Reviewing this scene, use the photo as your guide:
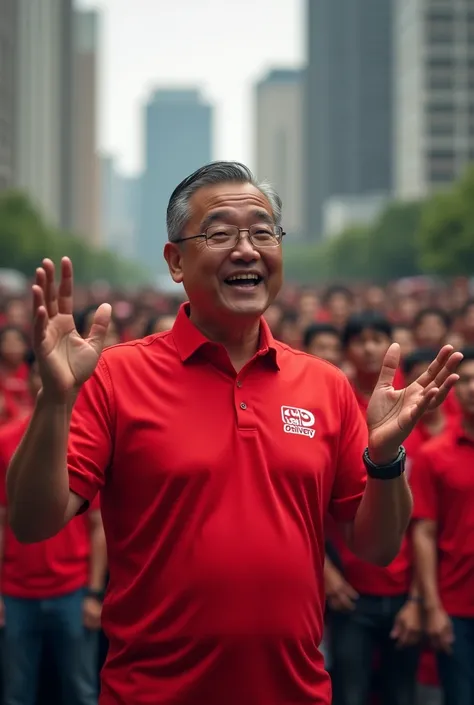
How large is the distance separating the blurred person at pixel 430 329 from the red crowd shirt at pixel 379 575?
4.06 meters

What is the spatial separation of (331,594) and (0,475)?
1614 millimetres

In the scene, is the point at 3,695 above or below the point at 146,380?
below

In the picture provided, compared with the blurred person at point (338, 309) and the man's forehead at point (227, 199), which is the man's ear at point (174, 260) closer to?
the man's forehead at point (227, 199)

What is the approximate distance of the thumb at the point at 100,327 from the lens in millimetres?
2797

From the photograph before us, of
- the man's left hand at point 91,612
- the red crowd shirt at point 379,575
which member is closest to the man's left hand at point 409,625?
the red crowd shirt at point 379,575

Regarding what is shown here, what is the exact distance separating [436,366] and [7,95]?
93707 millimetres

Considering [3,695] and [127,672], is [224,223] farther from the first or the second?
[3,695]

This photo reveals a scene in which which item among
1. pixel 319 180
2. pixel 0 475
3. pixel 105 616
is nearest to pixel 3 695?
pixel 0 475

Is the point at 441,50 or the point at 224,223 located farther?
the point at 441,50

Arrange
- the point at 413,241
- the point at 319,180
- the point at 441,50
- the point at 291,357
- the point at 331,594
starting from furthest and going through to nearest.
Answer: the point at 319,180
the point at 441,50
the point at 413,241
the point at 331,594
the point at 291,357

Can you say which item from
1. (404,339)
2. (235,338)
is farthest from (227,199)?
(404,339)

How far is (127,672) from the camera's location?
2967 mm

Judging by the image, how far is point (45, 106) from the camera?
396 feet

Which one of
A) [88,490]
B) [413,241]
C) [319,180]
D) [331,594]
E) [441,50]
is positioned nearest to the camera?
[88,490]
